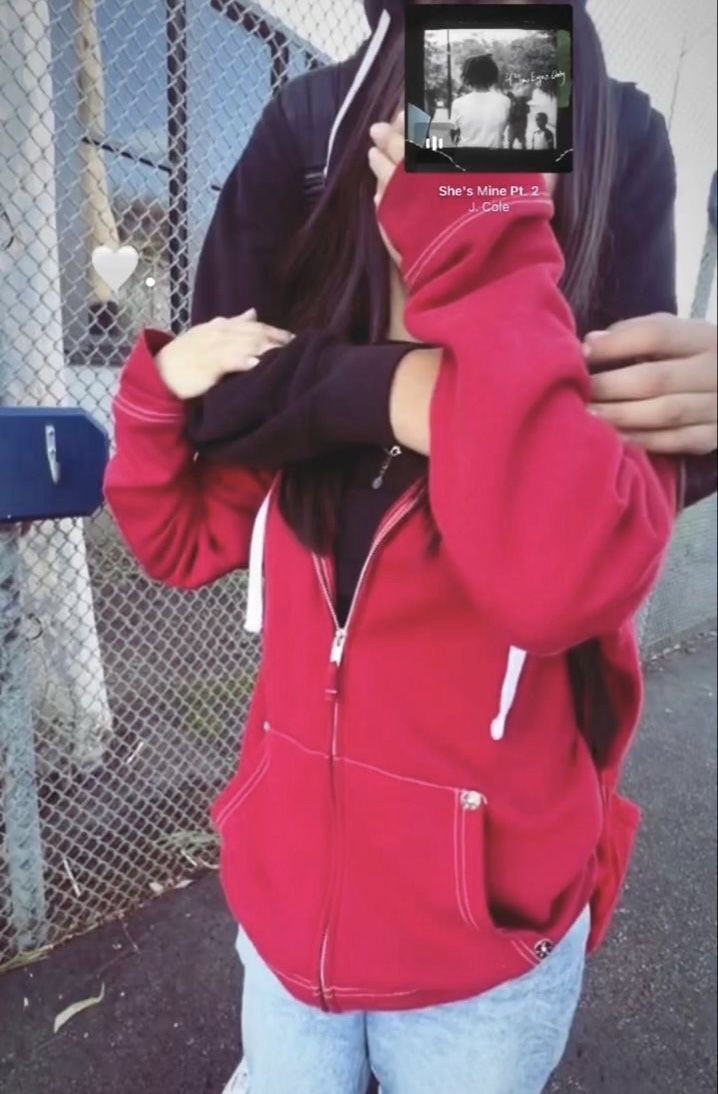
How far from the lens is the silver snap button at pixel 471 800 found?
72cm

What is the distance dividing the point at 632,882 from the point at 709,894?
0.21 m

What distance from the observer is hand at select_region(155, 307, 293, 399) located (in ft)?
2.21

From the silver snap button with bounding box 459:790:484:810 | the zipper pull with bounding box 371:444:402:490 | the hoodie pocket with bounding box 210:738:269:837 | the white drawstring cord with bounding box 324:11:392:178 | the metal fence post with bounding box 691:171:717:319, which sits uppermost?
the white drawstring cord with bounding box 324:11:392:178

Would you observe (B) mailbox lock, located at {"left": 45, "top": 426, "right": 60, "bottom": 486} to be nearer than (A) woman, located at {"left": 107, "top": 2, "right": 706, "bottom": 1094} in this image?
No

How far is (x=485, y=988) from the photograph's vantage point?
29.9 inches

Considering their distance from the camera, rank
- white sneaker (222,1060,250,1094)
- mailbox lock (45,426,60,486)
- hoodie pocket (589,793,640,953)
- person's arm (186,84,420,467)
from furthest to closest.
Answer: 1. mailbox lock (45,426,60,486)
2. white sneaker (222,1060,250,1094)
3. hoodie pocket (589,793,640,953)
4. person's arm (186,84,420,467)

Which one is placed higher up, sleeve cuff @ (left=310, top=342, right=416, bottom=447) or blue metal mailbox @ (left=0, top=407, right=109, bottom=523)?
sleeve cuff @ (left=310, top=342, right=416, bottom=447)

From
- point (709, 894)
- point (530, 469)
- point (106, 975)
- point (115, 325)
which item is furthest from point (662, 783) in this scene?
point (530, 469)

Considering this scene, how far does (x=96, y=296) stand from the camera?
4.85ft

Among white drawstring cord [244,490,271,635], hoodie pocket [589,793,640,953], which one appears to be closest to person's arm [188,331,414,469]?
white drawstring cord [244,490,271,635]

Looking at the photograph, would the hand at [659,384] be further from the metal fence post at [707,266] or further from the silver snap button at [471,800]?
the silver snap button at [471,800]

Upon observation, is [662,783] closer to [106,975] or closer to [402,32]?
[106,975]

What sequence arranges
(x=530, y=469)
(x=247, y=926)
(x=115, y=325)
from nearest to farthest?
(x=530, y=469)
(x=247, y=926)
(x=115, y=325)

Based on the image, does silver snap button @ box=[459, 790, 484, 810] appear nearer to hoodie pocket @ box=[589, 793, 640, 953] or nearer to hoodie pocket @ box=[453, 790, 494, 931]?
hoodie pocket @ box=[453, 790, 494, 931]
